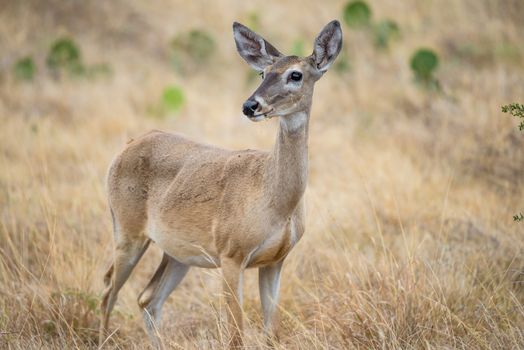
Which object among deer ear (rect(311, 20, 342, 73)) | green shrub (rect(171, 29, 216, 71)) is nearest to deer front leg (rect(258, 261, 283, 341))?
deer ear (rect(311, 20, 342, 73))

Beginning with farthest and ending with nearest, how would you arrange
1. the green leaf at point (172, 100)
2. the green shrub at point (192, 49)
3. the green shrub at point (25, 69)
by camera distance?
the green shrub at point (192, 49)
the green shrub at point (25, 69)
the green leaf at point (172, 100)

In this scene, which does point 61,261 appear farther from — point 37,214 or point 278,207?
point 278,207

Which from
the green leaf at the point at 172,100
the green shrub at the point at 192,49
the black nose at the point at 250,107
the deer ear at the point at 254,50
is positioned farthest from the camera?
the green shrub at the point at 192,49

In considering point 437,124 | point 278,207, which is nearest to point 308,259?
point 278,207

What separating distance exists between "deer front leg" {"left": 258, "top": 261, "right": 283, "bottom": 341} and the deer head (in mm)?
1104

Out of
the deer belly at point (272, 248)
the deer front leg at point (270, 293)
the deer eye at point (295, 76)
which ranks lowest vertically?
the deer front leg at point (270, 293)

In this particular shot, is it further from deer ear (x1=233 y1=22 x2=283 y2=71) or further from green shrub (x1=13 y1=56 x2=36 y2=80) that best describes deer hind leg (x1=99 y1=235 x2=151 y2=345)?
green shrub (x1=13 y1=56 x2=36 y2=80)

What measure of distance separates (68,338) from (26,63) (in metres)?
8.54

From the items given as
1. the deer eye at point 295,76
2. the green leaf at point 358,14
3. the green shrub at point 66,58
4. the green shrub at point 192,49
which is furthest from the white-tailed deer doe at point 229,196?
the green shrub at point 192,49

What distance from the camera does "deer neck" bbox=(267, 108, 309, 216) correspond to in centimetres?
473

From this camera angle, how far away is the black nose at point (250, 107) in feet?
14.4

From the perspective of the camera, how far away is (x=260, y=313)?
19.1ft

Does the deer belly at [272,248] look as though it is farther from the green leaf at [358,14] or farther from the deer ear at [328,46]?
the green leaf at [358,14]

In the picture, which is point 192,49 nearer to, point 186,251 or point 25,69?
point 25,69
